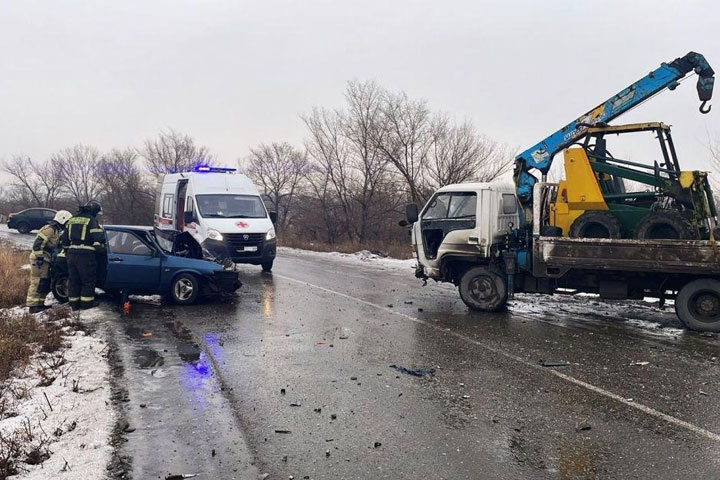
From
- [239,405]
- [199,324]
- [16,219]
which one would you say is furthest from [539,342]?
[16,219]

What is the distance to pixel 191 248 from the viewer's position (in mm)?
13383

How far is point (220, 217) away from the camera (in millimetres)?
14102

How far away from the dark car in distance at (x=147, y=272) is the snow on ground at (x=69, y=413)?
10.8 ft

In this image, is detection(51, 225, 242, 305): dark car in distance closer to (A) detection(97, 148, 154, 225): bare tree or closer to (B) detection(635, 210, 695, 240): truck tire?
(B) detection(635, 210, 695, 240): truck tire

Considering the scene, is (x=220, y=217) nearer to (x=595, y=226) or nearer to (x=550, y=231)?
(x=550, y=231)

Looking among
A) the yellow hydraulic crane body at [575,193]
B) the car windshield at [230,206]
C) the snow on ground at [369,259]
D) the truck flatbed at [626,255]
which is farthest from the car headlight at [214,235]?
the yellow hydraulic crane body at [575,193]

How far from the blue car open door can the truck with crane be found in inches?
189

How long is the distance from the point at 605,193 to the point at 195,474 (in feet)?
26.3

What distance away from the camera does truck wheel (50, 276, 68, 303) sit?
9711 millimetres

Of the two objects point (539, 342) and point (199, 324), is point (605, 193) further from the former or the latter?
point (199, 324)

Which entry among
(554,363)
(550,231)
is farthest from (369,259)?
(554,363)

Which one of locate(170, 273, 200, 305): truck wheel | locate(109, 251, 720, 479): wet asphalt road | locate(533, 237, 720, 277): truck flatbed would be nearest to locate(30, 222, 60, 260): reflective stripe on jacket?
locate(109, 251, 720, 479): wet asphalt road

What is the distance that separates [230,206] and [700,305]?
1095cm

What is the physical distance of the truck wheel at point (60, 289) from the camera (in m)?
9.71
